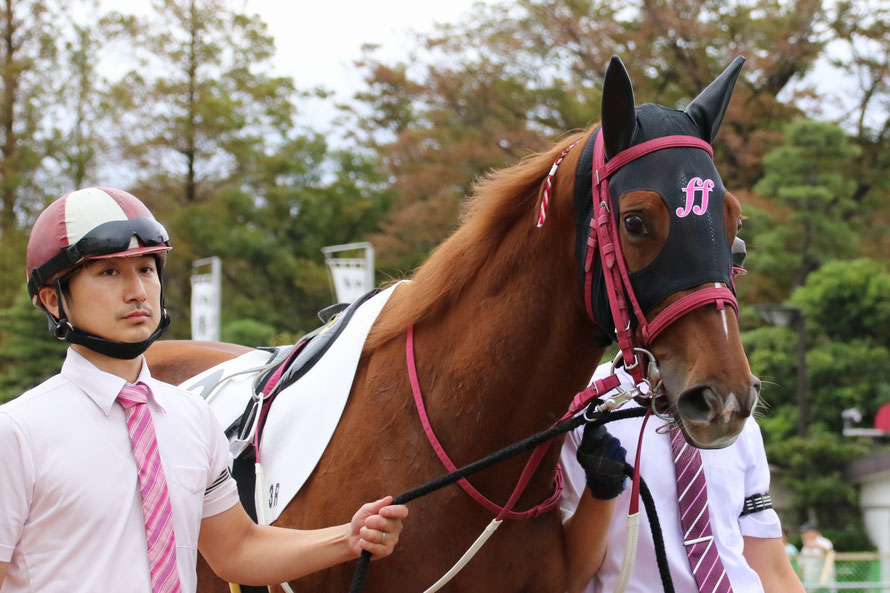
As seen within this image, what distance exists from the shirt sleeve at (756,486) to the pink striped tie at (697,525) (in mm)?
203

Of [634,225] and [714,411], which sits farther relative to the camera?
[634,225]

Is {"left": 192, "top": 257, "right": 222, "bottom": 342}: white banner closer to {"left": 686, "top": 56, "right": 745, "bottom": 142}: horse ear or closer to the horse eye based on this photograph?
{"left": 686, "top": 56, "right": 745, "bottom": 142}: horse ear

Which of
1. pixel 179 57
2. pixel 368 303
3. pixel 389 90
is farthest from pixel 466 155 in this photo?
pixel 368 303

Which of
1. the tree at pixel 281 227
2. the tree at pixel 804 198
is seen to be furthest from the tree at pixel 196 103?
the tree at pixel 804 198

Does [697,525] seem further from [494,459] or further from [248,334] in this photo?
[248,334]

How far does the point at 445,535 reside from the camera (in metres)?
2.45

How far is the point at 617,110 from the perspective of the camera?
7.45 feet

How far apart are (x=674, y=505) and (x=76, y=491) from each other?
170cm

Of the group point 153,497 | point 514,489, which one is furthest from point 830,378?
point 153,497

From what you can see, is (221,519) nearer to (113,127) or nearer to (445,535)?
(445,535)

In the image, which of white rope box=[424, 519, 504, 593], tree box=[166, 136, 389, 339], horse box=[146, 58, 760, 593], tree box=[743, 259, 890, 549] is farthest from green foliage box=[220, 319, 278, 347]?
white rope box=[424, 519, 504, 593]

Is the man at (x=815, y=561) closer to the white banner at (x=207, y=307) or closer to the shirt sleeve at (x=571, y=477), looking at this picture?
the shirt sleeve at (x=571, y=477)

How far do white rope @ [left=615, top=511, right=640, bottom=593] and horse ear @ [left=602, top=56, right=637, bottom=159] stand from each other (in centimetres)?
98

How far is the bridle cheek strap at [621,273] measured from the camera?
2.09 metres
